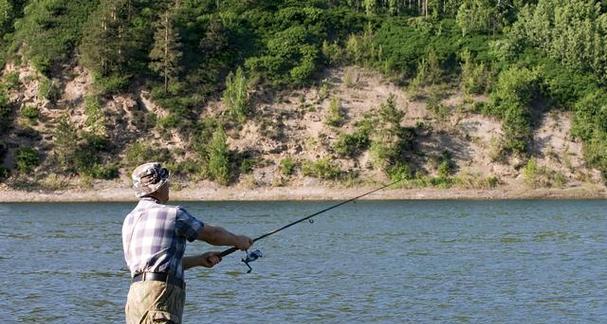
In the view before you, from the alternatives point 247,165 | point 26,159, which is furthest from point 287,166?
point 26,159

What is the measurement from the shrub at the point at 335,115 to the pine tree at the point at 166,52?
41.2 ft

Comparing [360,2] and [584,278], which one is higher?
[360,2]

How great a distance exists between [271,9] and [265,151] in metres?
18.4

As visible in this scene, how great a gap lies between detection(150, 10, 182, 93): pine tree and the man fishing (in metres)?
68.6

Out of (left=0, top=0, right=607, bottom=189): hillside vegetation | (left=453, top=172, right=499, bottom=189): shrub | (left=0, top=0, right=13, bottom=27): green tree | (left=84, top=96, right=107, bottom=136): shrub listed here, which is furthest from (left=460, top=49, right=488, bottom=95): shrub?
(left=0, top=0, right=13, bottom=27): green tree

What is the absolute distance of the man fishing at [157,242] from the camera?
8.16m

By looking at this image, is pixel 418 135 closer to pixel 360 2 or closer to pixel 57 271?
pixel 360 2

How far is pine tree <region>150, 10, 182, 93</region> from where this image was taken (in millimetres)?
75938

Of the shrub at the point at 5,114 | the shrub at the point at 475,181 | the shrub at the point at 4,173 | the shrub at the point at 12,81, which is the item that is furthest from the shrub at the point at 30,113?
the shrub at the point at 475,181

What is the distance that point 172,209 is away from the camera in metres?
8.15

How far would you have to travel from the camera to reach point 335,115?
2916 inches

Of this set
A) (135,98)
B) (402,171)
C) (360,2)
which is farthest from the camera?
(360,2)

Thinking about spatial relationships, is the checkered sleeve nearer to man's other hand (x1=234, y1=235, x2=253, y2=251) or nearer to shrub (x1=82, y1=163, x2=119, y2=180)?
man's other hand (x1=234, y1=235, x2=253, y2=251)

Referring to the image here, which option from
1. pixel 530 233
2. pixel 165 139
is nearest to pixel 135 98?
pixel 165 139
